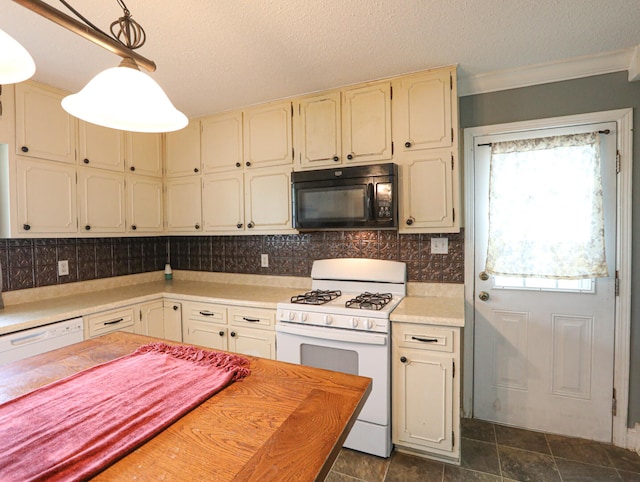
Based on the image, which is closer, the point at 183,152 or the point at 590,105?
the point at 590,105

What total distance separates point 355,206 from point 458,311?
0.92m

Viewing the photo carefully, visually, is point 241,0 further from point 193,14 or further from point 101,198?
point 101,198

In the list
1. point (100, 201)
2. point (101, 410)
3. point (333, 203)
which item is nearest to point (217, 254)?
point (100, 201)

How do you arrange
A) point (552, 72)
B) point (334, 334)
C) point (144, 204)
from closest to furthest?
point (334, 334) < point (552, 72) < point (144, 204)

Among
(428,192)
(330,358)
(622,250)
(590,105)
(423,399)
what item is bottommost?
(423,399)

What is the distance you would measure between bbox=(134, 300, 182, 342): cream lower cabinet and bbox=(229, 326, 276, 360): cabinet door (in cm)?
54

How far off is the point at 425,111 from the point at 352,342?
5.04ft

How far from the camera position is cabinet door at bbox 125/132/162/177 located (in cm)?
273

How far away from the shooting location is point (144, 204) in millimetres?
2869

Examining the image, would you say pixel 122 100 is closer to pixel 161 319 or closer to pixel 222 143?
pixel 222 143

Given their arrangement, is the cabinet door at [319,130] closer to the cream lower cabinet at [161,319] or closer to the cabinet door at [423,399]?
the cabinet door at [423,399]

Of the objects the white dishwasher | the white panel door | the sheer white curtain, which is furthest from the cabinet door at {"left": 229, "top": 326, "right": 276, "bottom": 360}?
the sheer white curtain

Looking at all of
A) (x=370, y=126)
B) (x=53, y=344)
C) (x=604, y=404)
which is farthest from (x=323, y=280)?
(x=604, y=404)

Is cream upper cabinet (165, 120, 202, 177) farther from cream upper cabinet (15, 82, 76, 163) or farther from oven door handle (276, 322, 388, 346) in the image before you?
oven door handle (276, 322, 388, 346)
